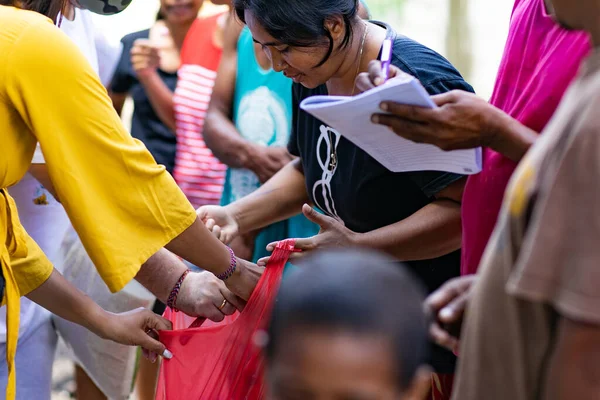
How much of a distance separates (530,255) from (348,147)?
46.5 inches

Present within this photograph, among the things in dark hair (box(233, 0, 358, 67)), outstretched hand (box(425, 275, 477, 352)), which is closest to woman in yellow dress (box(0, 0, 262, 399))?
dark hair (box(233, 0, 358, 67))

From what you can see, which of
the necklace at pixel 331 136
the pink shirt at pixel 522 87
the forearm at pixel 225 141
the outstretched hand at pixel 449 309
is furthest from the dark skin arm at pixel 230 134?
the outstretched hand at pixel 449 309

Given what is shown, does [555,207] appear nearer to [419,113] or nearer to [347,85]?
[419,113]

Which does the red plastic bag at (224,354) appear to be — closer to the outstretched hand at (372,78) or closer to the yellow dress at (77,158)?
the yellow dress at (77,158)

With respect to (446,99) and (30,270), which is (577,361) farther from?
(30,270)

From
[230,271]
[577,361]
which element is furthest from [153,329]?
[577,361]

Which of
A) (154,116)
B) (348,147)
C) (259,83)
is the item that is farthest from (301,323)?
(154,116)

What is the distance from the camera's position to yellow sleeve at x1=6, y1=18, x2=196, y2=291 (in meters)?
1.96

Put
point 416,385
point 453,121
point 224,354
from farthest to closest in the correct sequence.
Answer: point 224,354 → point 453,121 → point 416,385

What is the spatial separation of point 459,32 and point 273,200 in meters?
6.31

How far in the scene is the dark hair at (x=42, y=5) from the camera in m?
2.12

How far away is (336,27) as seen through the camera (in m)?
2.27

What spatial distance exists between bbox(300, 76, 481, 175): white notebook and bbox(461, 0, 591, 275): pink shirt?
0.08 m

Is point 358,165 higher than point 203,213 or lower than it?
higher
